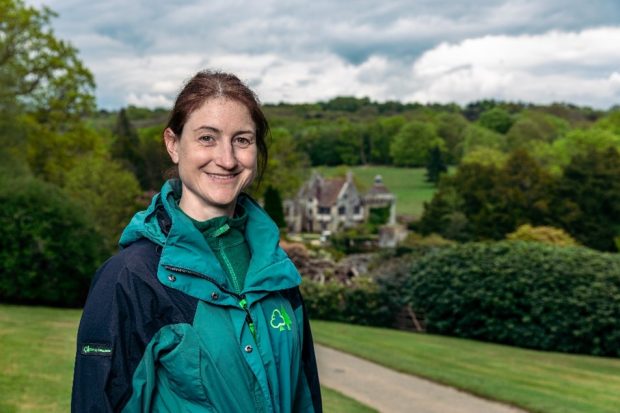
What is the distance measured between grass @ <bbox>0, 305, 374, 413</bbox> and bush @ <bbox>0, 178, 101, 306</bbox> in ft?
21.8

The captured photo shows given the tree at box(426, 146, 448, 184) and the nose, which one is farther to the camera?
the tree at box(426, 146, 448, 184)

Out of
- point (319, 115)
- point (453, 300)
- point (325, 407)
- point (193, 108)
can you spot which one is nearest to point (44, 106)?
point (453, 300)

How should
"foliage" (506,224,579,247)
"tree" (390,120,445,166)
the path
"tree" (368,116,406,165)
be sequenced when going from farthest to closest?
"tree" (368,116,406,165) → "tree" (390,120,445,166) → "foliage" (506,224,579,247) → the path

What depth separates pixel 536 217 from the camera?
47.1 metres

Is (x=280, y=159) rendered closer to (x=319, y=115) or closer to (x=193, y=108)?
(x=193, y=108)

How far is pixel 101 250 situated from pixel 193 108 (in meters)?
23.2

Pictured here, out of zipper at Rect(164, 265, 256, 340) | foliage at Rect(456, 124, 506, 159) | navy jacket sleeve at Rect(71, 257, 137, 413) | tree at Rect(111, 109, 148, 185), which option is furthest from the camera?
foliage at Rect(456, 124, 506, 159)

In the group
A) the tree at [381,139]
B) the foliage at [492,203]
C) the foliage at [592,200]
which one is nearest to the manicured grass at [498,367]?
the foliage at [492,203]

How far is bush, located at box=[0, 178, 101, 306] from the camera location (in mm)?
22906

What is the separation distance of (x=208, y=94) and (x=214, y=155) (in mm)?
233

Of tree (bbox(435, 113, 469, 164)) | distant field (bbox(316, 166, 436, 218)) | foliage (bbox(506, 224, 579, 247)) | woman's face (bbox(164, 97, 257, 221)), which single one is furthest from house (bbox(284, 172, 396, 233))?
woman's face (bbox(164, 97, 257, 221))

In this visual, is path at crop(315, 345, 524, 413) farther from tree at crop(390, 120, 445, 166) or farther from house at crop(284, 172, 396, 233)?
tree at crop(390, 120, 445, 166)

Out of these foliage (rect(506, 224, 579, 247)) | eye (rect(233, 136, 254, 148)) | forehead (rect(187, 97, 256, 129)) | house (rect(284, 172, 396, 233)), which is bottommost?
house (rect(284, 172, 396, 233))

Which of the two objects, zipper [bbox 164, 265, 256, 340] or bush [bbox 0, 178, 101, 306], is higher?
zipper [bbox 164, 265, 256, 340]
